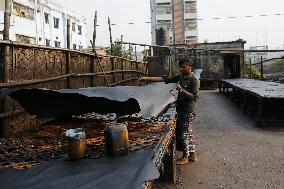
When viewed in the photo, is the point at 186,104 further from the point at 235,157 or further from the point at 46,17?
the point at 46,17

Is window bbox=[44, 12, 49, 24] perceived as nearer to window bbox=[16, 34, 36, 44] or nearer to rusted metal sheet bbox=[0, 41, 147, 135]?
window bbox=[16, 34, 36, 44]

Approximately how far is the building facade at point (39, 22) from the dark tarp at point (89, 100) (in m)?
24.8

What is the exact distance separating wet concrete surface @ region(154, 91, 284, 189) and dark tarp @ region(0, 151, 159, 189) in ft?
8.53

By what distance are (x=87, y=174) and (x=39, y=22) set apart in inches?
1360

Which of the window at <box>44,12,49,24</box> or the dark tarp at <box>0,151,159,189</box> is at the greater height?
the window at <box>44,12,49,24</box>

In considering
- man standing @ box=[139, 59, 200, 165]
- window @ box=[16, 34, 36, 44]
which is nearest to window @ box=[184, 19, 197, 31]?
window @ box=[16, 34, 36, 44]

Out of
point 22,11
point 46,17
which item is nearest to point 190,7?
point 46,17

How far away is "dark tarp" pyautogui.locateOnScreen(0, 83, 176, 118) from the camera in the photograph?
173 inches

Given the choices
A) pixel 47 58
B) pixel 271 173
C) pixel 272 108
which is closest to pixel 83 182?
pixel 271 173

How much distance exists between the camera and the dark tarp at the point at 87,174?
266cm

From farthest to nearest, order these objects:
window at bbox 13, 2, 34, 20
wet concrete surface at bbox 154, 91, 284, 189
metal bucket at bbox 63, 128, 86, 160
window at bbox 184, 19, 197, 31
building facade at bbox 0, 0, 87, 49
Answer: window at bbox 184, 19, 197, 31 < window at bbox 13, 2, 34, 20 < building facade at bbox 0, 0, 87, 49 < wet concrete surface at bbox 154, 91, 284, 189 < metal bucket at bbox 63, 128, 86, 160

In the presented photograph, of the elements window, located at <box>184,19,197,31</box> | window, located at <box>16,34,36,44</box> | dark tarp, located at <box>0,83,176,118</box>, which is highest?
window, located at <box>184,19,197,31</box>

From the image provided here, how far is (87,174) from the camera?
2.88m

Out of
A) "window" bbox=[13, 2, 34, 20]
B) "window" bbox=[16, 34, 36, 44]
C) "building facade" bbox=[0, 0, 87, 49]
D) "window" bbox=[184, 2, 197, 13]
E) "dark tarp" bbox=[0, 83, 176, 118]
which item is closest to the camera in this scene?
"dark tarp" bbox=[0, 83, 176, 118]
